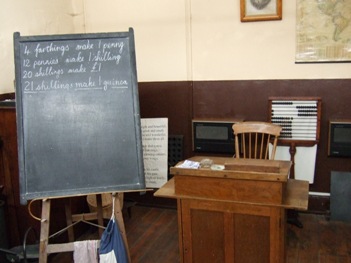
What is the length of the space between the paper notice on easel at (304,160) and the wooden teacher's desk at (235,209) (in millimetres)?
1039

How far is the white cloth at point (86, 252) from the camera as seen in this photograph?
214cm

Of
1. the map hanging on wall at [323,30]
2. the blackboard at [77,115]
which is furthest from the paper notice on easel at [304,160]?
the blackboard at [77,115]

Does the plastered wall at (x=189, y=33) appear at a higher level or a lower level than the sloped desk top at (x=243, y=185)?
higher

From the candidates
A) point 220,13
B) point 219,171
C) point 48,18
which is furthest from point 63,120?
point 220,13

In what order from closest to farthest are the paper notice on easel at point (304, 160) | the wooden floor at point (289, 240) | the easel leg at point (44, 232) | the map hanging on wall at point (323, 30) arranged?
the easel leg at point (44, 232)
the wooden floor at point (289, 240)
the map hanging on wall at point (323, 30)
the paper notice on easel at point (304, 160)

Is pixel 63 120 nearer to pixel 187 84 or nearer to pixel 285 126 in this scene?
pixel 187 84

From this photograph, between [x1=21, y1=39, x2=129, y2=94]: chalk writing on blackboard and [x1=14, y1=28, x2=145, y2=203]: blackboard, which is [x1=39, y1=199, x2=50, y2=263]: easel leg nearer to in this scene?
[x1=14, y1=28, x2=145, y2=203]: blackboard

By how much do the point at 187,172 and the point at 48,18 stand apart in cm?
214

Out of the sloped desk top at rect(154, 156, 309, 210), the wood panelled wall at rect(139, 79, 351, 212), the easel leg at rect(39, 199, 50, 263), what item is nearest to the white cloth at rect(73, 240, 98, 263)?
the easel leg at rect(39, 199, 50, 263)

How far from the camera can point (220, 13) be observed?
3406mm

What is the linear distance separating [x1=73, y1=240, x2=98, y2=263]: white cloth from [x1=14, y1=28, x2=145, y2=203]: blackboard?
1.01 feet

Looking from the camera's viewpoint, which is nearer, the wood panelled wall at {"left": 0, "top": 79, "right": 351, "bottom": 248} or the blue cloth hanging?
the blue cloth hanging

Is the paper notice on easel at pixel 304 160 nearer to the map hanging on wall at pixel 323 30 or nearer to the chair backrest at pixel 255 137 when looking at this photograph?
the chair backrest at pixel 255 137

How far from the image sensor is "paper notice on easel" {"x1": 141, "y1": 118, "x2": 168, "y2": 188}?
3.71 meters
